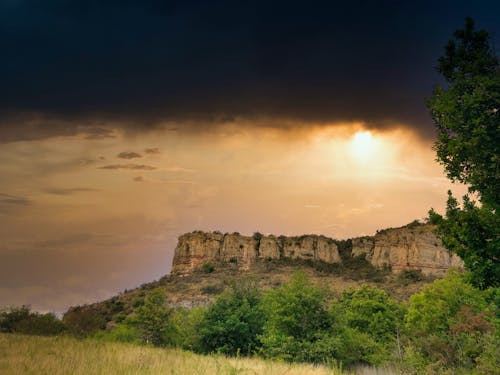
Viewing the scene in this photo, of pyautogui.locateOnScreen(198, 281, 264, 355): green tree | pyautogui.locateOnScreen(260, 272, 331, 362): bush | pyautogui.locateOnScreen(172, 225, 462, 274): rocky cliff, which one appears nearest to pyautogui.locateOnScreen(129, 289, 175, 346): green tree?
pyautogui.locateOnScreen(198, 281, 264, 355): green tree

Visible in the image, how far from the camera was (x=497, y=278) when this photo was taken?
46.9 ft

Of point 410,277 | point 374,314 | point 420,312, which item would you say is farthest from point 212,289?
point 420,312

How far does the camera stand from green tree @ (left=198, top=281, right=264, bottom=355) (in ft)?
114

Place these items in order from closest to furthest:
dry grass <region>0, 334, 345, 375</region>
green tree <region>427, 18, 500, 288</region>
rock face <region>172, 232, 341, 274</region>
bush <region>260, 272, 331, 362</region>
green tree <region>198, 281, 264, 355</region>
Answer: dry grass <region>0, 334, 345, 375</region> < green tree <region>427, 18, 500, 288</region> < bush <region>260, 272, 331, 362</region> < green tree <region>198, 281, 264, 355</region> < rock face <region>172, 232, 341, 274</region>

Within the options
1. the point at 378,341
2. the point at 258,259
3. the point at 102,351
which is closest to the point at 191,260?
the point at 258,259

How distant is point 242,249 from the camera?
151500 mm

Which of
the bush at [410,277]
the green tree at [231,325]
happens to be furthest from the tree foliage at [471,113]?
the bush at [410,277]

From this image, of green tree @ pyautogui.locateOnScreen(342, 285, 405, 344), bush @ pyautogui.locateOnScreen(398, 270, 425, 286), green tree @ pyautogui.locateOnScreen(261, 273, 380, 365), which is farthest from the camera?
bush @ pyautogui.locateOnScreen(398, 270, 425, 286)

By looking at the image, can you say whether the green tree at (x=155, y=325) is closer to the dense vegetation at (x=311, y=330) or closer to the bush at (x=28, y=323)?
the dense vegetation at (x=311, y=330)

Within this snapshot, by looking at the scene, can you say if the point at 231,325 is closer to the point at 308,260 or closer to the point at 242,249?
the point at 308,260

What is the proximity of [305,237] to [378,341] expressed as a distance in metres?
112

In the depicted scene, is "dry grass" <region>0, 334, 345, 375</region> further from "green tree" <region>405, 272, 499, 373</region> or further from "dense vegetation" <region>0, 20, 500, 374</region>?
"green tree" <region>405, 272, 499, 373</region>

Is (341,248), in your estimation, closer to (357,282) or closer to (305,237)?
(305,237)

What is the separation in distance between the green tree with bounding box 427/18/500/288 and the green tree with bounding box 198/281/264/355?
2277 cm
